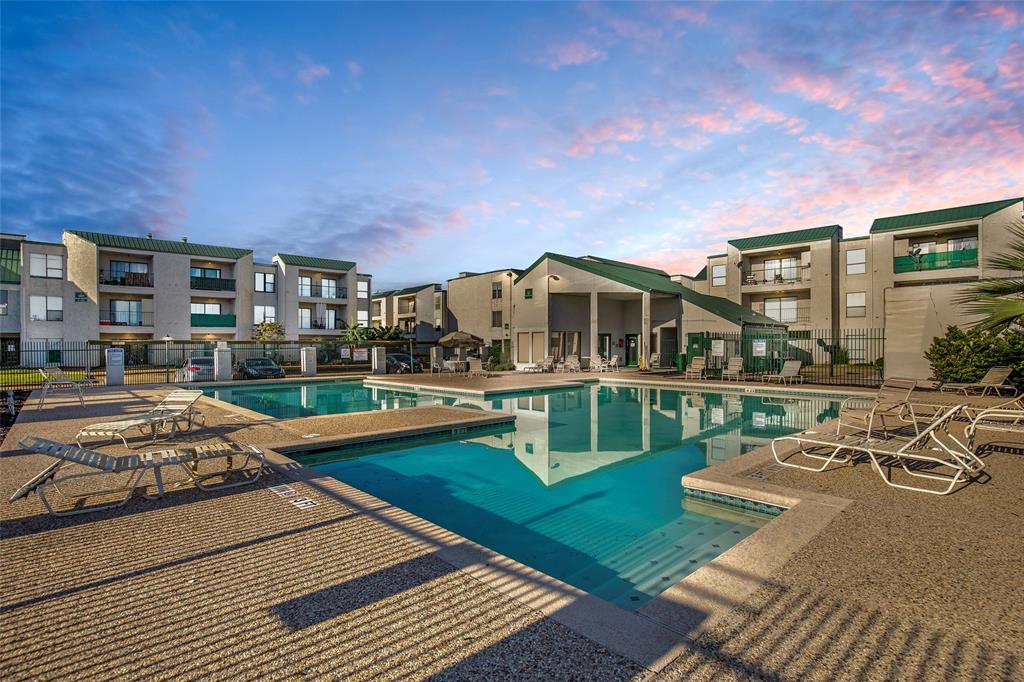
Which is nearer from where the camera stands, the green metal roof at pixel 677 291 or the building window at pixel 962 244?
the green metal roof at pixel 677 291

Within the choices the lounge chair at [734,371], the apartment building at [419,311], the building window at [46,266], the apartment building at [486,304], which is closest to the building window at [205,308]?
the building window at [46,266]

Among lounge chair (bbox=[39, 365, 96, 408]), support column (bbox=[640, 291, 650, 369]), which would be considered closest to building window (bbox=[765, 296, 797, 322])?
support column (bbox=[640, 291, 650, 369])

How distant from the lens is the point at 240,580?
342 cm

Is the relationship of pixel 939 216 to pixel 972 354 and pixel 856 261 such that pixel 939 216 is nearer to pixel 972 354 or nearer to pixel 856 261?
pixel 856 261

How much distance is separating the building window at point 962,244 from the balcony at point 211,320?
4679 cm

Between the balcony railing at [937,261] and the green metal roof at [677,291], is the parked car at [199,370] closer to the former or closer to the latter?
the green metal roof at [677,291]

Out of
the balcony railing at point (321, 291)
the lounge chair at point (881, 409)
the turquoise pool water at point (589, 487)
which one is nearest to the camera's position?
the turquoise pool water at point (589, 487)

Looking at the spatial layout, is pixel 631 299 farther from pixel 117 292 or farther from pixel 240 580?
pixel 117 292

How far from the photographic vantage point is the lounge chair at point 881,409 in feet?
25.8

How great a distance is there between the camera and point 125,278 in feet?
108

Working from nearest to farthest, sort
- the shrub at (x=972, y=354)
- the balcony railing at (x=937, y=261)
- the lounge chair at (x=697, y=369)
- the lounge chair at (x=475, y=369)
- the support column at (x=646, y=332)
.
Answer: the shrub at (x=972, y=354)
the lounge chair at (x=697, y=369)
the lounge chair at (x=475, y=369)
the support column at (x=646, y=332)
the balcony railing at (x=937, y=261)

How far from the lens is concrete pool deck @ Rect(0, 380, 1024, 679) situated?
Answer: 250cm

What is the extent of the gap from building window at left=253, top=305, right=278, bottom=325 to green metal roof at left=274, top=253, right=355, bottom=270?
12.6ft

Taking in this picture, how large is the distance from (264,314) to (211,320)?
3.85 m
